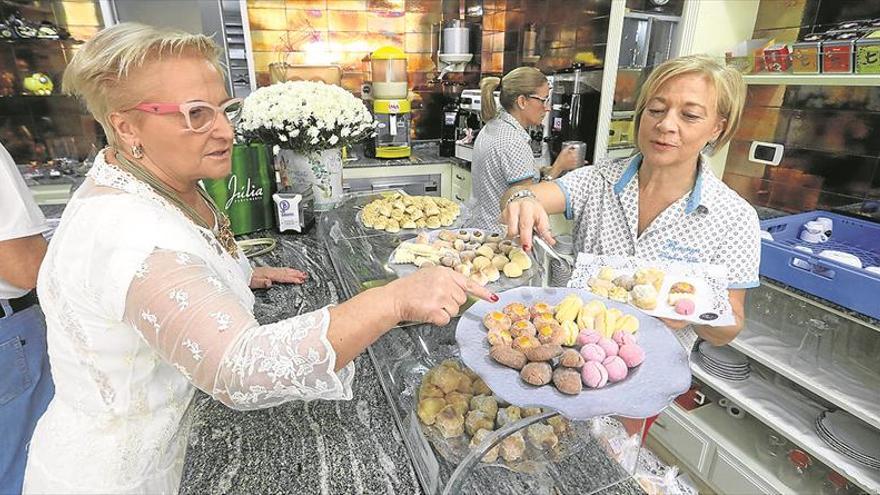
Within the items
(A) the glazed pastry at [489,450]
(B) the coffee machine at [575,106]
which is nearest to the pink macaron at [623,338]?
(A) the glazed pastry at [489,450]

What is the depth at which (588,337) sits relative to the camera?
94cm

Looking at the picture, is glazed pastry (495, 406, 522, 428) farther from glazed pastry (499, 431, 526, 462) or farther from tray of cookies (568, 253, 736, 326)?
tray of cookies (568, 253, 736, 326)

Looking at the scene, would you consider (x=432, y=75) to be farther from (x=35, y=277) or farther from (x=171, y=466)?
(x=171, y=466)

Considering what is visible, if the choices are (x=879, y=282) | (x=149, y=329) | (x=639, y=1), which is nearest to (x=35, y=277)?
(x=149, y=329)

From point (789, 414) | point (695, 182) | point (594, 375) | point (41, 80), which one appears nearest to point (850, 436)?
point (789, 414)

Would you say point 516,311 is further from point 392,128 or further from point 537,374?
point 392,128

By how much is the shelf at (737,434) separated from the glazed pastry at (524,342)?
1.88 meters

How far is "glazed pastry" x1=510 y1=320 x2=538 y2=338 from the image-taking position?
0.94 meters

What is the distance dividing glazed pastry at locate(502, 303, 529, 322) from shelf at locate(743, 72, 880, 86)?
1.84m

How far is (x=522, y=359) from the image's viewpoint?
86 cm

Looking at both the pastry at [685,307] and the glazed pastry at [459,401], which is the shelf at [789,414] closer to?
the pastry at [685,307]

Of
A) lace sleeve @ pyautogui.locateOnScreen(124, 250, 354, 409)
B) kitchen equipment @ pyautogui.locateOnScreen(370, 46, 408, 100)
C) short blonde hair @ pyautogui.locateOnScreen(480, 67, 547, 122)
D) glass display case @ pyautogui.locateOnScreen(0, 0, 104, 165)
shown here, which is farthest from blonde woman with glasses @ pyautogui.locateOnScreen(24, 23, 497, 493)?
glass display case @ pyautogui.locateOnScreen(0, 0, 104, 165)

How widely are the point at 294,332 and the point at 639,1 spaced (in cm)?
274

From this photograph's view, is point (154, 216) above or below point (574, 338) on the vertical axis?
above
